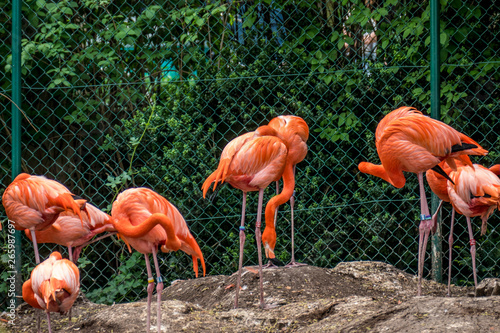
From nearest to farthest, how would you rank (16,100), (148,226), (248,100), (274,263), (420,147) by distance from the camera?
A: (148,226) → (420,147) → (16,100) → (274,263) → (248,100)

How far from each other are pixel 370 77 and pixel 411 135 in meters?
1.45

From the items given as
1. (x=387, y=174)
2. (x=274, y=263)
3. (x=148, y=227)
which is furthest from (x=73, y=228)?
(x=387, y=174)

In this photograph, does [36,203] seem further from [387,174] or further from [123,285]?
[387,174]

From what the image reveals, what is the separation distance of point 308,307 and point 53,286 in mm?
1490

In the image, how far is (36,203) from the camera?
12.1 ft

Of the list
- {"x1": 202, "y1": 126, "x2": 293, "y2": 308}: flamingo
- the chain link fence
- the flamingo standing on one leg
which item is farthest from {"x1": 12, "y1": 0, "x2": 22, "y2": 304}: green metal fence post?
the flamingo standing on one leg

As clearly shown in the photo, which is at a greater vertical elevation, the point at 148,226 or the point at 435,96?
the point at 435,96

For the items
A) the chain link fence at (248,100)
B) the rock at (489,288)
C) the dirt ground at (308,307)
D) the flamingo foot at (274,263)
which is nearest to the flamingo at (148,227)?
the dirt ground at (308,307)

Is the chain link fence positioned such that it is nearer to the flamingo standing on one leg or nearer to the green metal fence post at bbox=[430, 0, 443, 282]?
the green metal fence post at bbox=[430, 0, 443, 282]

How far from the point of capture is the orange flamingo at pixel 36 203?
3.68 metres

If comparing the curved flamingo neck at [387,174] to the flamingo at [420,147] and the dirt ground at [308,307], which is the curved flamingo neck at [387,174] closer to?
the flamingo at [420,147]

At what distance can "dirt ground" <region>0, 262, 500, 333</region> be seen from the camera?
2.60 metres

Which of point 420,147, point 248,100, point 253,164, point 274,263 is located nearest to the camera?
point 420,147

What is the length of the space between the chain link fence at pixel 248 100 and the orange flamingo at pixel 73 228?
58 cm
